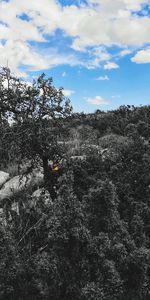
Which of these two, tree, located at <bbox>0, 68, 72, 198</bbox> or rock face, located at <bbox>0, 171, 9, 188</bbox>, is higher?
tree, located at <bbox>0, 68, 72, 198</bbox>

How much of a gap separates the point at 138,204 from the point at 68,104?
2750 millimetres

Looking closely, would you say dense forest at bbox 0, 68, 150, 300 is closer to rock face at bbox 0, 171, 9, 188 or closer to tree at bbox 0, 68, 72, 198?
tree at bbox 0, 68, 72, 198

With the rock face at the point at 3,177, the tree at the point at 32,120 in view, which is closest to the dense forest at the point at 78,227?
the tree at the point at 32,120

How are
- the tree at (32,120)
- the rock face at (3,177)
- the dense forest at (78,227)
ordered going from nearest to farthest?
the dense forest at (78,227)
the tree at (32,120)
the rock face at (3,177)

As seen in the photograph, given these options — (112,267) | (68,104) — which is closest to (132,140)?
(68,104)

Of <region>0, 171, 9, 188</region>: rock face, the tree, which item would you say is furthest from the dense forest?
<region>0, 171, 9, 188</region>: rock face

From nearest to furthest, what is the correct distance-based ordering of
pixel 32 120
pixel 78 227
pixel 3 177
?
pixel 78 227
pixel 32 120
pixel 3 177

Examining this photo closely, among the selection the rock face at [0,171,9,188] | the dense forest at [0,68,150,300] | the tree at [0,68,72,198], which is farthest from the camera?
the rock face at [0,171,9,188]

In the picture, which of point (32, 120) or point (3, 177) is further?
point (3, 177)

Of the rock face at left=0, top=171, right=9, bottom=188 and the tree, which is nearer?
the tree

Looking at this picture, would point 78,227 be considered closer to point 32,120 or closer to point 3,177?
point 32,120

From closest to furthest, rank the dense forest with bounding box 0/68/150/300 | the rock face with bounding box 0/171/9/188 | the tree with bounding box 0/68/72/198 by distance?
the dense forest with bounding box 0/68/150/300 < the tree with bounding box 0/68/72/198 < the rock face with bounding box 0/171/9/188

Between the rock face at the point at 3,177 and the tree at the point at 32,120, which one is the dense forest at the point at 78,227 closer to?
the tree at the point at 32,120

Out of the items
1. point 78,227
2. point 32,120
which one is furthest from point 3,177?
point 78,227
